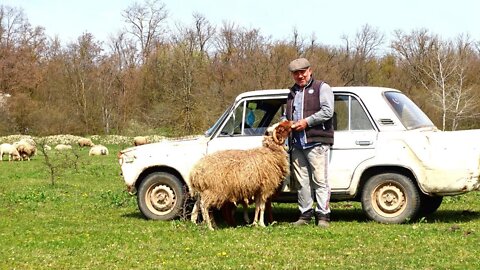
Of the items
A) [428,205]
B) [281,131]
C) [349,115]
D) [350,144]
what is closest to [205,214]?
[281,131]

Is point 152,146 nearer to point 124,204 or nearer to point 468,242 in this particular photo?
point 124,204

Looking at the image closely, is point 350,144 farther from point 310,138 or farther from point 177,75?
point 177,75

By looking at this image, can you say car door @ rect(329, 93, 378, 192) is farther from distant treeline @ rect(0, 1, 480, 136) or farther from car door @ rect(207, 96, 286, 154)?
distant treeline @ rect(0, 1, 480, 136)

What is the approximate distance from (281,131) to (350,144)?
3.50ft

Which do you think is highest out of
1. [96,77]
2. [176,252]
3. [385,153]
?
[96,77]

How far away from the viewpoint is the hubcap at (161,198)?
37.3 feet

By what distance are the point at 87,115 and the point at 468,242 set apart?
2410 inches

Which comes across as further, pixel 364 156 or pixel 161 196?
pixel 161 196

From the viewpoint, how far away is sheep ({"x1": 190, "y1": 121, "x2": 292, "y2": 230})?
9.94 metres

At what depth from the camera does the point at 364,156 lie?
10.3m

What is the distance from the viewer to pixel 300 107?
10.4m

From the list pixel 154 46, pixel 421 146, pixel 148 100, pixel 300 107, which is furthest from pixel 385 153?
pixel 154 46

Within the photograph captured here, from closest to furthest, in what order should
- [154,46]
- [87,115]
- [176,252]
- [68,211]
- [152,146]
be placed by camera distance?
1. [176,252]
2. [152,146]
3. [68,211]
4. [87,115]
5. [154,46]

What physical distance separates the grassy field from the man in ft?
1.51
